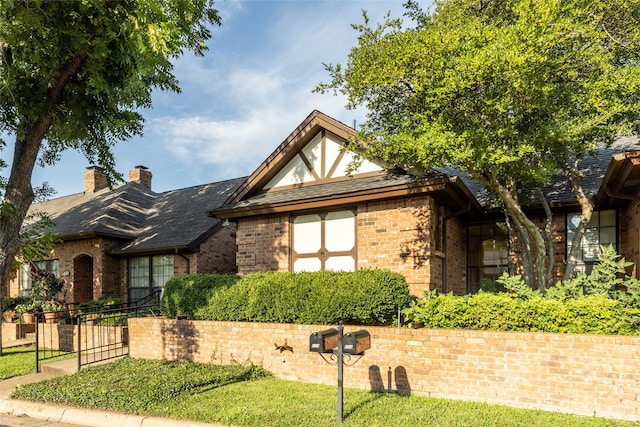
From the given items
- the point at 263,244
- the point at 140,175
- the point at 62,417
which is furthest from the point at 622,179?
the point at 140,175

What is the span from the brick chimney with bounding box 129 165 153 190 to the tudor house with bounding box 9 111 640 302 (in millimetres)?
6834

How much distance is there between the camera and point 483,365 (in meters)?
6.71

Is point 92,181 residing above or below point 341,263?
above

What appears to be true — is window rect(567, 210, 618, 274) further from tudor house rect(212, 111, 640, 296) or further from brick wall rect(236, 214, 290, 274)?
brick wall rect(236, 214, 290, 274)

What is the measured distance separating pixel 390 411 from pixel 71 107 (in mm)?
9702

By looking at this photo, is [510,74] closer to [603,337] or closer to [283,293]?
[603,337]

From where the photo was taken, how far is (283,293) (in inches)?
346

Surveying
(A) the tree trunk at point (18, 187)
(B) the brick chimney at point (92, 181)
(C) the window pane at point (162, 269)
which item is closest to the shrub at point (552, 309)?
(A) the tree trunk at point (18, 187)

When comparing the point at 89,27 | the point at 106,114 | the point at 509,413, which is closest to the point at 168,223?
the point at 106,114

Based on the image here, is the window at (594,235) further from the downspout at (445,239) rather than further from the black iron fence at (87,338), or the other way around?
the black iron fence at (87,338)

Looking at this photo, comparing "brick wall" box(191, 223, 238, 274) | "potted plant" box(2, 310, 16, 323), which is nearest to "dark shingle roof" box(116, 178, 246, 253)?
"brick wall" box(191, 223, 238, 274)

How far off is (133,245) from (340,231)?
953 centimetres

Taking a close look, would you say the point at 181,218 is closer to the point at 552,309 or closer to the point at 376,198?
the point at 376,198

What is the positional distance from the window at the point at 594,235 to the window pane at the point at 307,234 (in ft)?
21.8
